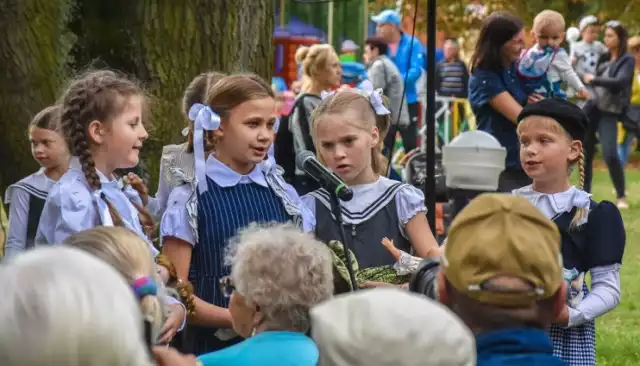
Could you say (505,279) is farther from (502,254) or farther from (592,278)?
(592,278)

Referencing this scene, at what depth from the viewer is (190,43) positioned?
20.6ft

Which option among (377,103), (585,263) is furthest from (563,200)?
(377,103)

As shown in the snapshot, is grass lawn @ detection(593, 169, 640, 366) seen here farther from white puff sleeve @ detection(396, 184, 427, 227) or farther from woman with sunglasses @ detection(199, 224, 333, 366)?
woman with sunglasses @ detection(199, 224, 333, 366)

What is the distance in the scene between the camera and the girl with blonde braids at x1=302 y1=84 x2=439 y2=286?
454 centimetres

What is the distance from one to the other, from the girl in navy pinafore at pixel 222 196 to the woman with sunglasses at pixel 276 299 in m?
1.09

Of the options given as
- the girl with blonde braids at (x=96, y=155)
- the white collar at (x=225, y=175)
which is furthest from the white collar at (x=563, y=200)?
the girl with blonde braids at (x=96, y=155)

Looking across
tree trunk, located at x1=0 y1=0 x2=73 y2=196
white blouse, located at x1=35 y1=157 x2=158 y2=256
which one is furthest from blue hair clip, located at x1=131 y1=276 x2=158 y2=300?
tree trunk, located at x1=0 y1=0 x2=73 y2=196

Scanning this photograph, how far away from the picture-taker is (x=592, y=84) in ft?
47.1

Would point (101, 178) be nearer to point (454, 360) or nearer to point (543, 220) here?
point (543, 220)

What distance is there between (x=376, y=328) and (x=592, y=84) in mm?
12476

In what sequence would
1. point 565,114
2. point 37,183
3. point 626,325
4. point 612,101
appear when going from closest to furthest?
point 565,114, point 37,183, point 626,325, point 612,101

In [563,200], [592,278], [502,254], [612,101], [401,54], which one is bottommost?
[612,101]

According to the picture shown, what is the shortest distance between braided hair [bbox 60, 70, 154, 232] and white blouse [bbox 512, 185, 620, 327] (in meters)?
1.46

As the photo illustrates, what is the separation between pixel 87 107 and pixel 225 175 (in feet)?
1.84
